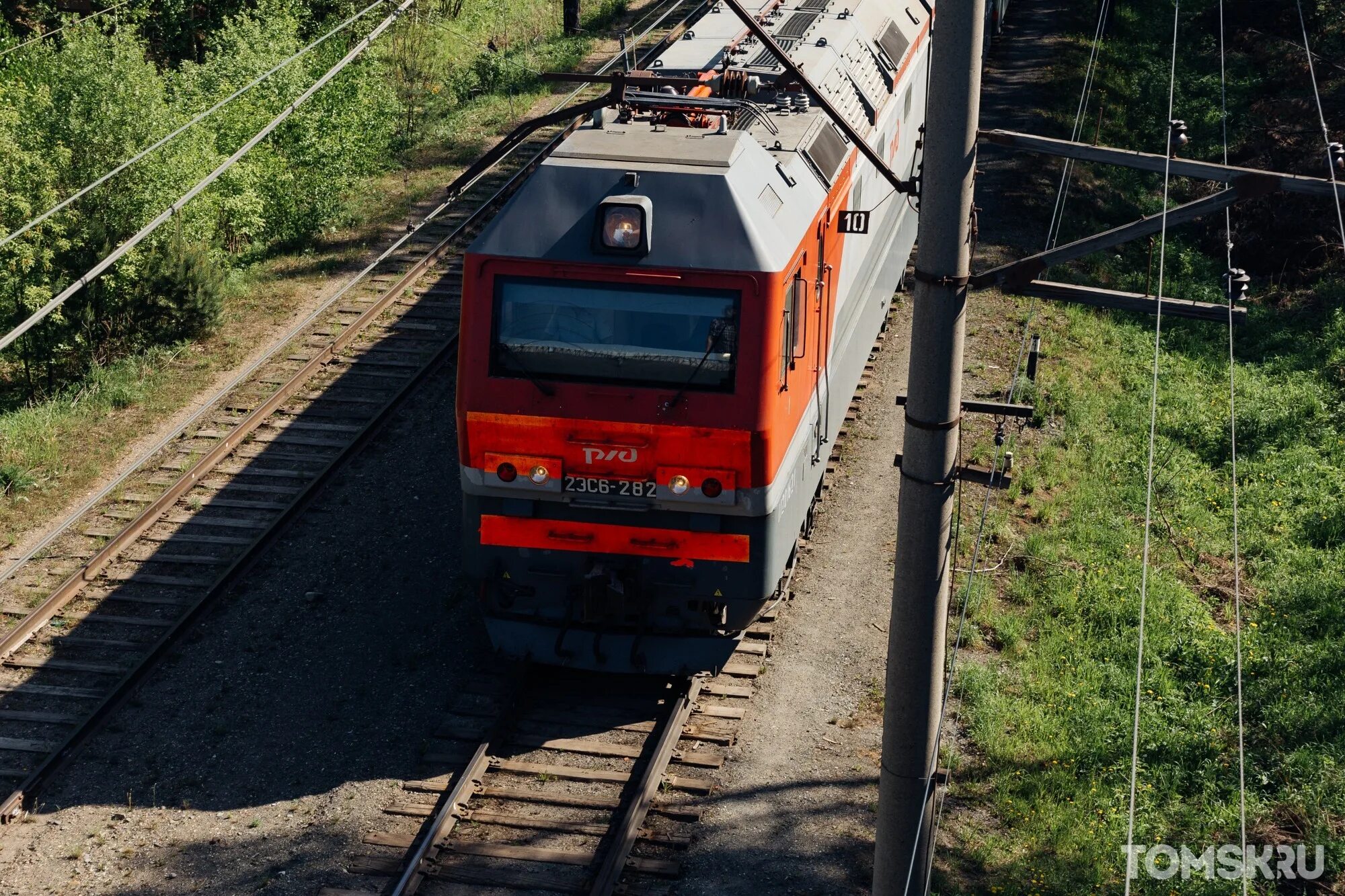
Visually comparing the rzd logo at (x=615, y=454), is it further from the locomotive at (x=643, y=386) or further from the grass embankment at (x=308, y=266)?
the grass embankment at (x=308, y=266)

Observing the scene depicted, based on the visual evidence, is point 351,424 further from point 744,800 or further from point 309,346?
point 744,800

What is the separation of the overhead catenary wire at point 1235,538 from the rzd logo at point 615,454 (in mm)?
3558

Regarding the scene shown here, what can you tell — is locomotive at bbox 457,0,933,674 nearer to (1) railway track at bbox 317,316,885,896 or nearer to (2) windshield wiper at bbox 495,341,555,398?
(2) windshield wiper at bbox 495,341,555,398

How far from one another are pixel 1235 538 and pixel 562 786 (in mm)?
4965

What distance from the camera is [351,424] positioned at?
15039mm

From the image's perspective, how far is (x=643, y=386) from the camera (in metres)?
9.34

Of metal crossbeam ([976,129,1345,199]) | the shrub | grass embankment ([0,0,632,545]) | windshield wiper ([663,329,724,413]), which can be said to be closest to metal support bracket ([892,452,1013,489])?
metal crossbeam ([976,129,1345,199])

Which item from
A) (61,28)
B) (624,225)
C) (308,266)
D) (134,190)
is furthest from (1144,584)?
(61,28)

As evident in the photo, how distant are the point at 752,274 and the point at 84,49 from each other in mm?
12930

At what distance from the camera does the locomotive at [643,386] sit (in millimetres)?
9242

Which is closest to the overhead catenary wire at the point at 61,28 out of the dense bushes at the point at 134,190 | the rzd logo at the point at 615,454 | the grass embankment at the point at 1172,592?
the dense bushes at the point at 134,190

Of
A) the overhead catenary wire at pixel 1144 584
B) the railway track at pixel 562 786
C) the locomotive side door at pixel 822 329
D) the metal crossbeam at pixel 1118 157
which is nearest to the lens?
the overhead catenary wire at pixel 1144 584

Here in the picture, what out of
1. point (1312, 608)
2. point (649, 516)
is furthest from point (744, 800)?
point (1312, 608)

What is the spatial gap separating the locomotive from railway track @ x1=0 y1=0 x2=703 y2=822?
1.25 meters
